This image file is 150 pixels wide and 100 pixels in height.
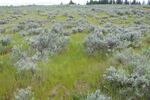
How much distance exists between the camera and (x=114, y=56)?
8508 mm

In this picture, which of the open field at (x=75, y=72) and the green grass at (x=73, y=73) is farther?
the green grass at (x=73, y=73)

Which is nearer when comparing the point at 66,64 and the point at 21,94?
the point at 21,94

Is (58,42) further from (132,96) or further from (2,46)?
(132,96)

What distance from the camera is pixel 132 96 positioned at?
6297mm

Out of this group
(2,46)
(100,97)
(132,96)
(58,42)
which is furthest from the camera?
(2,46)

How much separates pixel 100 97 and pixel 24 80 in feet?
7.29

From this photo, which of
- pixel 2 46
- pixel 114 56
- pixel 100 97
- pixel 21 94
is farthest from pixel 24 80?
pixel 2 46

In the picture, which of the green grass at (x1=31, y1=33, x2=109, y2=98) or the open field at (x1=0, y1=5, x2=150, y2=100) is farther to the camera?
the green grass at (x1=31, y1=33, x2=109, y2=98)

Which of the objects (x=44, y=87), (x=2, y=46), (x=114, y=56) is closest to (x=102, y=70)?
(x=114, y=56)

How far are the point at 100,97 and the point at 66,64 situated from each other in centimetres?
281

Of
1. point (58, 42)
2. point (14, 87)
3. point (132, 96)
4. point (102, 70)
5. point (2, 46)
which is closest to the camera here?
point (132, 96)

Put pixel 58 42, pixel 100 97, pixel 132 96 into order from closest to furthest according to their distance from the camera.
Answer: pixel 100 97 < pixel 132 96 < pixel 58 42

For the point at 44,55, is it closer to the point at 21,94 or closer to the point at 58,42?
the point at 58,42

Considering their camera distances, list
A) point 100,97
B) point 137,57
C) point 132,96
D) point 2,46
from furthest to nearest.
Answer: point 2,46
point 137,57
point 132,96
point 100,97
